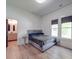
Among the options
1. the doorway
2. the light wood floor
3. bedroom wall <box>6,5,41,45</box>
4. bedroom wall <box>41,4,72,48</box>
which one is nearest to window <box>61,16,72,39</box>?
bedroom wall <box>41,4,72,48</box>

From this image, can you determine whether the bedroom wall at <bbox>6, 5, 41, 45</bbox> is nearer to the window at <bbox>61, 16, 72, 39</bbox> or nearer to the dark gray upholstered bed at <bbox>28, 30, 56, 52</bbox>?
the dark gray upholstered bed at <bbox>28, 30, 56, 52</bbox>

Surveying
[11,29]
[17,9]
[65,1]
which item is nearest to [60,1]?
[65,1]

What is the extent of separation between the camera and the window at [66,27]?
5.10 m

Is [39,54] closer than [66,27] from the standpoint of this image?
Yes

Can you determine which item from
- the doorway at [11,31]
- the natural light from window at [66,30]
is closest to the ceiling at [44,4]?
the natural light from window at [66,30]

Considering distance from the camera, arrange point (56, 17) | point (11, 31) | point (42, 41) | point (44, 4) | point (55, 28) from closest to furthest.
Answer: point (42, 41) < point (44, 4) < point (56, 17) < point (55, 28) < point (11, 31)

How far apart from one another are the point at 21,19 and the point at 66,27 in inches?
154

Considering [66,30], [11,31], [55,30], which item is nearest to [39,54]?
[66,30]

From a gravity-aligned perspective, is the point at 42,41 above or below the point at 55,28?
below

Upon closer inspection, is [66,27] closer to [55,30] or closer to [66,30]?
[66,30]

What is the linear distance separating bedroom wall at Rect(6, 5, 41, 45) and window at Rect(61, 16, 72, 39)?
3.04 m

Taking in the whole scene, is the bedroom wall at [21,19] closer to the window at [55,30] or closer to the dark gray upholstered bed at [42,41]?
the dark gray upholstered bed at [42,41]

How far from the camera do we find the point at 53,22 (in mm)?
6531

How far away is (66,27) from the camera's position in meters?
5.36
